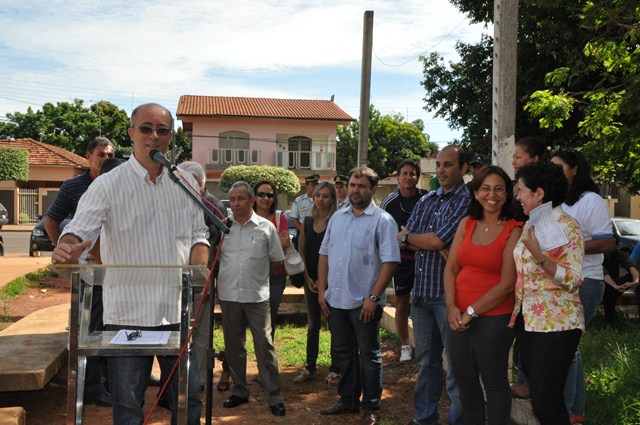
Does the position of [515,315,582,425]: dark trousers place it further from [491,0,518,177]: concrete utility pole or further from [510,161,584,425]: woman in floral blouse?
[491,0,518,177]: concrete utility pole

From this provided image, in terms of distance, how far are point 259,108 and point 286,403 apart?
39.7 meters

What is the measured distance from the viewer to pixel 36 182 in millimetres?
38344

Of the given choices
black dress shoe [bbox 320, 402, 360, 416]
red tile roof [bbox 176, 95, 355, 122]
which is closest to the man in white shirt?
black dress shoe [bbox 320, 402, 360, 416]

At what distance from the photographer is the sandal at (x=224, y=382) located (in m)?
6.29

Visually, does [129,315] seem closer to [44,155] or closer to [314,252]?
[314,252]

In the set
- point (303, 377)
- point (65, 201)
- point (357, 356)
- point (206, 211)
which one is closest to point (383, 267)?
point (357, 356)

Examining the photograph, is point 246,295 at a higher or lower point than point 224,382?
higher

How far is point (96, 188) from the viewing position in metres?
3.35

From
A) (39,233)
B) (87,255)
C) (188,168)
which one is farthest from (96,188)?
(39,233)

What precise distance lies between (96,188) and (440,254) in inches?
99.1

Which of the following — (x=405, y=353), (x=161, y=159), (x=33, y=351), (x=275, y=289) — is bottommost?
(x=405, y=353)

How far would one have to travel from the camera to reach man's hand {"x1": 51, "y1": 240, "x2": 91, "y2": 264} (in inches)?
112

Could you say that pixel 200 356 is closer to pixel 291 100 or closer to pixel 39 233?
pixel 39 233

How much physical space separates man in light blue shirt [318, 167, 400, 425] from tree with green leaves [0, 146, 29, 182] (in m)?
31.8
